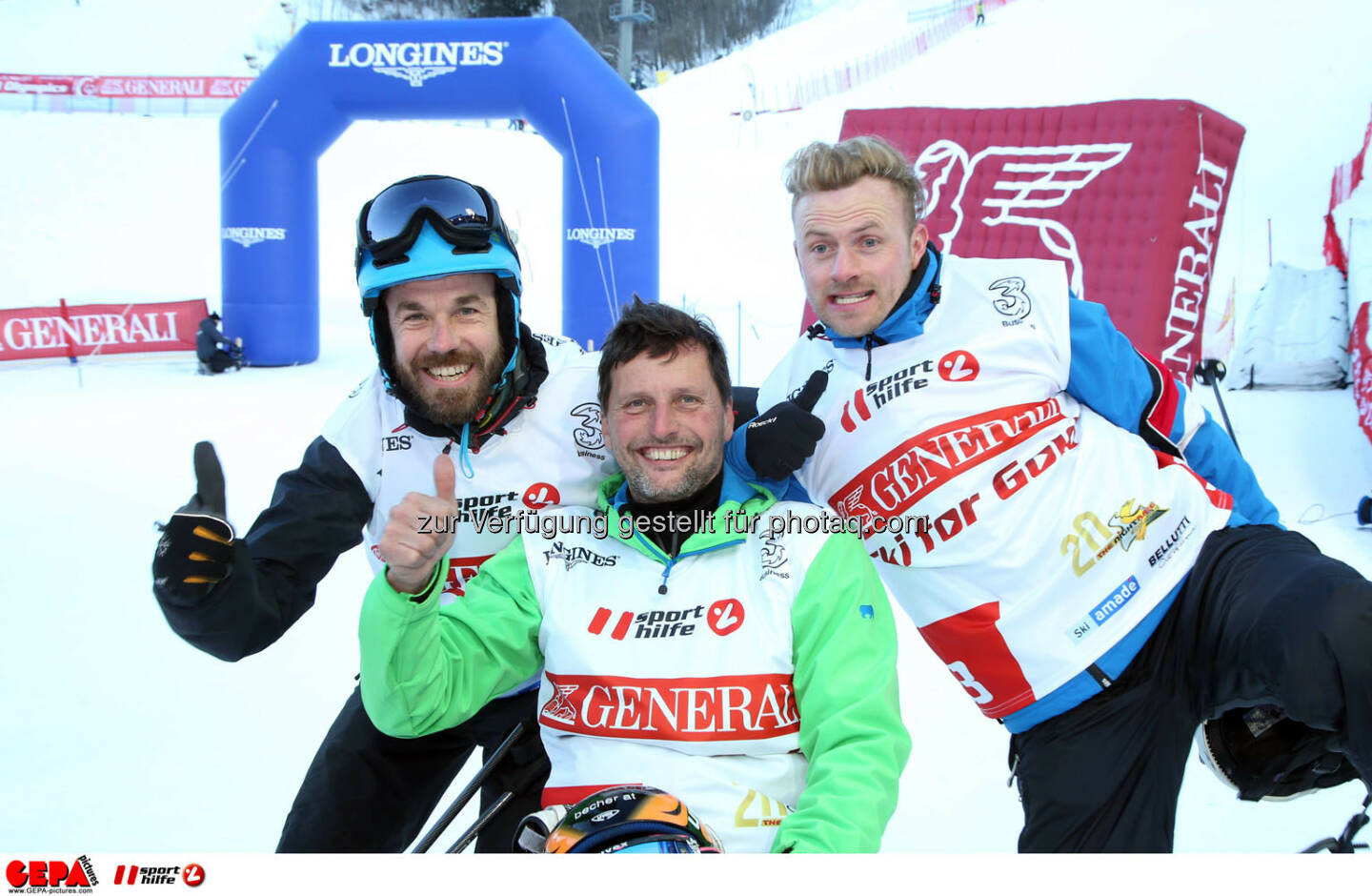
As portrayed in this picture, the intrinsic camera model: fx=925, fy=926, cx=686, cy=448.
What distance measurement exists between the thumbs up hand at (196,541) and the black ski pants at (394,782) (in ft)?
2.09

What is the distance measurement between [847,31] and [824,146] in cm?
3141

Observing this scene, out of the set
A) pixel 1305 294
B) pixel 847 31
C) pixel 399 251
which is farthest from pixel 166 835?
pixel 847 31

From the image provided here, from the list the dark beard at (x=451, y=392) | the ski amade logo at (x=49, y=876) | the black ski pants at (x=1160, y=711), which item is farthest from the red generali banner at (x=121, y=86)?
the black ski pants at (x=1160, y=711)

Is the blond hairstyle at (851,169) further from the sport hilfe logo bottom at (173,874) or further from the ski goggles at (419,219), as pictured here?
the sport hilfe logo bottom at (173,874)

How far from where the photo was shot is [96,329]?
11602 millimetres

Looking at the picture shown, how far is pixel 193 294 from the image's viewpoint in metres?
15.5

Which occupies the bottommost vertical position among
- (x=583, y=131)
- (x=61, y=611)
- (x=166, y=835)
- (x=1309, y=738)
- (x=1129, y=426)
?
(x=166, y=835)

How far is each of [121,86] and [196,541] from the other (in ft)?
87.8

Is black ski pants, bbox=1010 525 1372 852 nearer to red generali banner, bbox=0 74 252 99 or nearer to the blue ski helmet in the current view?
the blue ski helmet

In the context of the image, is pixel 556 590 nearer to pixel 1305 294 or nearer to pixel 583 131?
pixel 583 131

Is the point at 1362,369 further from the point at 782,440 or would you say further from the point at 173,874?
the point at 173,874

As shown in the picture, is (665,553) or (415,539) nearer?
(415,539)

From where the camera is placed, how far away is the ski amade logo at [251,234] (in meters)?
10.3

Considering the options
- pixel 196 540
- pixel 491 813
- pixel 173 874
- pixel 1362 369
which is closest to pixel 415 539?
pixel 196 540
